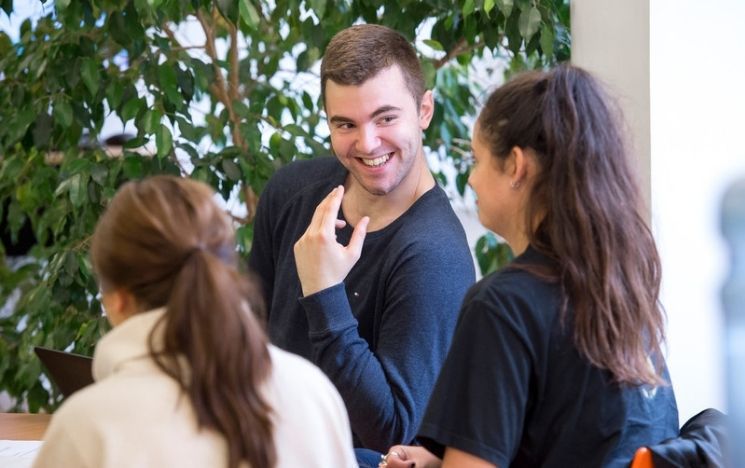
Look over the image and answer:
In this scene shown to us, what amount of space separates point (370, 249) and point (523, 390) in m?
0.68

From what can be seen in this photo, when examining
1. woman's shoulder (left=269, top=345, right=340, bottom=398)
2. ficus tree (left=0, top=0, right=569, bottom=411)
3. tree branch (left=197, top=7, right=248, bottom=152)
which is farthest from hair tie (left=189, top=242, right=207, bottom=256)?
tree branch (left=197, top=7, right=248, bottom=152)

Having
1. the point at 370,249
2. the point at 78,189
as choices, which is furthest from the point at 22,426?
the point at 370,249

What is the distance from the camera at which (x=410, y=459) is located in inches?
61.7

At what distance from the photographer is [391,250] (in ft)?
6.35

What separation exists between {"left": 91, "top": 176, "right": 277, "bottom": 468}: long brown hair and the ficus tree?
121 centimetres

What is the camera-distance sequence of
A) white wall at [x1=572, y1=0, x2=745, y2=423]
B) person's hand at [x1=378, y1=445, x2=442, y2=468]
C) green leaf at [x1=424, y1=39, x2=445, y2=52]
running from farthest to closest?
green leaf at [x1=424, y1=39, x2=445, y2=52] < white wall at [x1=572, y1=0, x2=745, y2=423] < person's hand at [x1=378, y1=445, x2=442, y2=468]

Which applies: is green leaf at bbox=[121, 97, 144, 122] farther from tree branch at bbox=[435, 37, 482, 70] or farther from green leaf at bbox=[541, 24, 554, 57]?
green leaf at bbox=[541, 24, 554, 57]

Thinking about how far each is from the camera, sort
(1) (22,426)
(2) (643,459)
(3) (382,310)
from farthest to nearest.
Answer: (1) (22,426) < (3) (382,310) < (2) (643,459)

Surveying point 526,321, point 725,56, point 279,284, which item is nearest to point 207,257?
point 526,321

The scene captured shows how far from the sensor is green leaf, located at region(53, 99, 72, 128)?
250 centimetres

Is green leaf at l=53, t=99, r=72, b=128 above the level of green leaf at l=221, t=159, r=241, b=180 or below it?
above

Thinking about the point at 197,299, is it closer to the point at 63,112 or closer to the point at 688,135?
the point at 688,135

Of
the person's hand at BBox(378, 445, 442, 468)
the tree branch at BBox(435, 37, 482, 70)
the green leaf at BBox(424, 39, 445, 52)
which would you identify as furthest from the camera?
the tree branch at BBox(435, 37, 482, 70)

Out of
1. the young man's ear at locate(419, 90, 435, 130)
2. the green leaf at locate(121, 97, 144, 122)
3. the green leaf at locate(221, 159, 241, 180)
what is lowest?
the green leaf at locate(221, 159, 241, 180)
